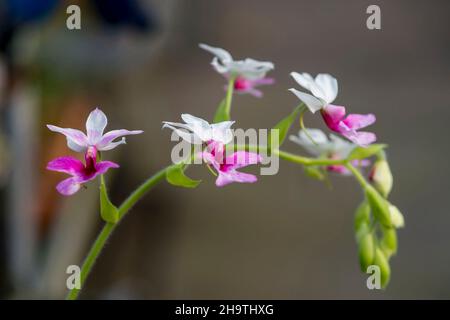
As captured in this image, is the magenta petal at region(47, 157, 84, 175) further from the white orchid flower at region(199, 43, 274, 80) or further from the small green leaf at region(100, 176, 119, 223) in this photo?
the white orchid flower at region(199, 43, 274, 80)

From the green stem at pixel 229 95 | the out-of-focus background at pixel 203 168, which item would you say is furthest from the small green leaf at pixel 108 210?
the out-of-focus background at pixel 203 168

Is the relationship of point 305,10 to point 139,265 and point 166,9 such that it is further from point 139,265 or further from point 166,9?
point 139,265

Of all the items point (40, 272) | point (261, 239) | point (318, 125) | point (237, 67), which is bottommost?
point (237, 67)

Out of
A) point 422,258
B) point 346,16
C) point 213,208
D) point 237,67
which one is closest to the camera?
point 237,67

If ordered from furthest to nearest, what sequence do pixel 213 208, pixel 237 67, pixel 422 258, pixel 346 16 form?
1. pixel 213 208
2. pixel 346 16
3. pixel 422 258
4. pixel 237 67

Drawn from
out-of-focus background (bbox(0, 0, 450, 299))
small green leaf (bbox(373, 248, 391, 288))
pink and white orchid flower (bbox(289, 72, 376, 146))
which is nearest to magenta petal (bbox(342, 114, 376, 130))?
pink and white orchid flower (bbox(289, 72, 376, 146))

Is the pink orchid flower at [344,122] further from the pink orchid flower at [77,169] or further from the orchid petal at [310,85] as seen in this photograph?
the pink orchid flower at [77,169]
